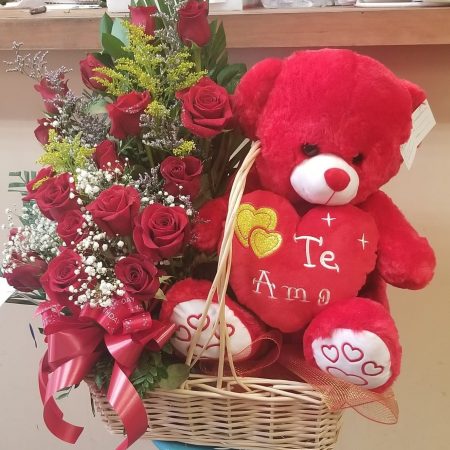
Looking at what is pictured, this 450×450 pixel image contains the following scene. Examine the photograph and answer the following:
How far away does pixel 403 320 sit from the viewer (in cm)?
127

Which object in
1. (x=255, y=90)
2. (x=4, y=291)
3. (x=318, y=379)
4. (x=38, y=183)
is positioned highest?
(x=255, y=90)

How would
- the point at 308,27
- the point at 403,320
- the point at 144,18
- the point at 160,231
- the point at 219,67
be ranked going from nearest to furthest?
the point at 160,231 → the point at 144,18 → the point at 219,67 → the point at 308,27 → the point at 403,320

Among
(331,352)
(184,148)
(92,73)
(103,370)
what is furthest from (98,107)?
(331,352)

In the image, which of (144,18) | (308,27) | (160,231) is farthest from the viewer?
(308,27)

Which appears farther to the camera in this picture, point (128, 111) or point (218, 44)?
point (218, 44)

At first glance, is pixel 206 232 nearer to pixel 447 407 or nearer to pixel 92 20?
pixel 92 20

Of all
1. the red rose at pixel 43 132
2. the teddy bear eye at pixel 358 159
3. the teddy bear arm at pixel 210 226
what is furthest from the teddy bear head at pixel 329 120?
the red rose at pixel 43 132

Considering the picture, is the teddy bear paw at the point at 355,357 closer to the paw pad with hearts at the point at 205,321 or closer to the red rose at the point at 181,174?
the paw pad with hearts at the point at 205,321

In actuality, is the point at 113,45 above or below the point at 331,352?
above

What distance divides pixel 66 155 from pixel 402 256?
48 centimetres

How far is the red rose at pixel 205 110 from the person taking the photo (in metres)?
0.74

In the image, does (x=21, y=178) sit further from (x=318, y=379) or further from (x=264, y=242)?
(x=318, y=379)

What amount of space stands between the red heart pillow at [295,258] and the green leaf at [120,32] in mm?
318

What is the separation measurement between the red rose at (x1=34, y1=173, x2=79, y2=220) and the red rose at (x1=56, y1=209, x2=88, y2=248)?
10mm
